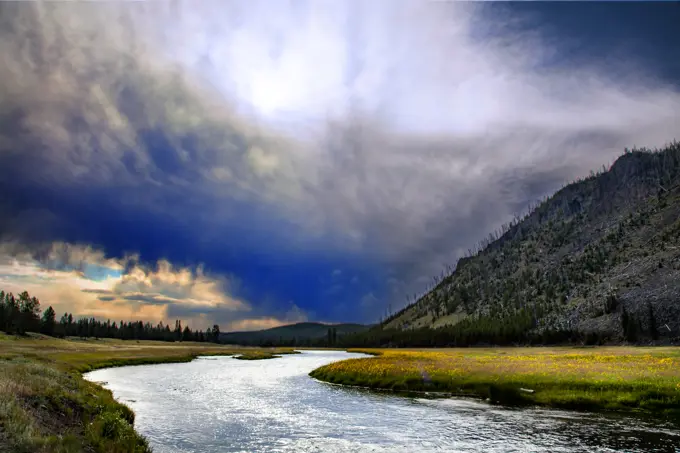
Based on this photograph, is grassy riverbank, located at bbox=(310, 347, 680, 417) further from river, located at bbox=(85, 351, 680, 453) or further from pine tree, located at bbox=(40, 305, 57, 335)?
pine tree, located at bbox=(40, 305, 57, 335)

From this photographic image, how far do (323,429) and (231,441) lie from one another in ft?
20.0

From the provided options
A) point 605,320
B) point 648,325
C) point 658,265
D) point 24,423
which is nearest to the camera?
point 24,423

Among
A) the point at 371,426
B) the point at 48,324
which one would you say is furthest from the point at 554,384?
the point at 48,324

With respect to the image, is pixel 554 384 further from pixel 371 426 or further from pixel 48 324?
pixel 48 324

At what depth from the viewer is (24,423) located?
16.9 meters

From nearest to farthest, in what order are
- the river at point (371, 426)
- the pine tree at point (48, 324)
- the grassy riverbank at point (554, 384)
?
the river at point (371, 426)
the grassy riverbank at point (554, 384)
the pine tree at point (48, 324)

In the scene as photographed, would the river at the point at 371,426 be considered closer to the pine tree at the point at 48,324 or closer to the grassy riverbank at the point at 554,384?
the grassy riverbank at the point at 554,384

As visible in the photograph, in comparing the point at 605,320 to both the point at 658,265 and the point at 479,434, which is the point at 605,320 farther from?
the point at 479,434

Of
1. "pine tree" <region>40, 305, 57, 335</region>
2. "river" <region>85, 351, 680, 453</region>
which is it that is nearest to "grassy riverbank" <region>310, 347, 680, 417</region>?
"river" <region>85, 351, 680, 453</region>

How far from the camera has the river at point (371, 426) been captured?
77.3ft

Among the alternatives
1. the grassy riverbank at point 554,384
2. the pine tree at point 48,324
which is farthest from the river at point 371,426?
the pine tree at point 48,324

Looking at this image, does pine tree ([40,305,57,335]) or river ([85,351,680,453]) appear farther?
pine tree ([40,305,57,335])

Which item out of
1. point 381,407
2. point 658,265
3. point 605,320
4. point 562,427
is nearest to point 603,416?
point 562,427

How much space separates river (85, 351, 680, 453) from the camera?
928 inches
